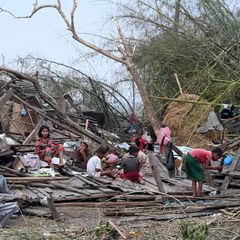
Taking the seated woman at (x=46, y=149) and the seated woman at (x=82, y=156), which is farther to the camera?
the seated woman at (x=82, y=156)

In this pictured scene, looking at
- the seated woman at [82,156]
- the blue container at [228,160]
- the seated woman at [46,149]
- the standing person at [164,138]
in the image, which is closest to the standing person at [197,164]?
the blue container at [228,160]

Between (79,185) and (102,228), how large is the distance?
4.28 m

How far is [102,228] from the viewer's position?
6508mm

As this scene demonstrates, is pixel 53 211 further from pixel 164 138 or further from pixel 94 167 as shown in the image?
pixel 164 138

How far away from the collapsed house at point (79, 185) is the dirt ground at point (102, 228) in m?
0.24

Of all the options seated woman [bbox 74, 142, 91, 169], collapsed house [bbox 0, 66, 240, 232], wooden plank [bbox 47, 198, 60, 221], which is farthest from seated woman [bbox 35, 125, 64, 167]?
wooden plank [bbox 47, 198, 60, 221]

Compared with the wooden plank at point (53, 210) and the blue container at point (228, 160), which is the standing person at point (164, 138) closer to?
the blue container at point (228, 160)

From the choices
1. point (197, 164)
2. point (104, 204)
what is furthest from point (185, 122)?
point (104, 204)

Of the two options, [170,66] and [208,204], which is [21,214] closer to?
[208,204]

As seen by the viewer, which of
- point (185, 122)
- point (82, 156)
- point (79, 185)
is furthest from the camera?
point (185, 122)

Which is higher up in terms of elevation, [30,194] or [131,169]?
[30,194]

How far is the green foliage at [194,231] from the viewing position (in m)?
6.10

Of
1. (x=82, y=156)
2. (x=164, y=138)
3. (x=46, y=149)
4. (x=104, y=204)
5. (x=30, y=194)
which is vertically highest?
(x=46, y=149)

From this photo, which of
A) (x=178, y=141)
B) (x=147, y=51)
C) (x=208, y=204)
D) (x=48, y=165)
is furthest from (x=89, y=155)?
(x=147, y=51)
